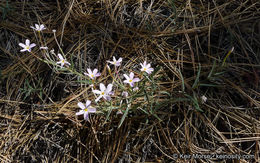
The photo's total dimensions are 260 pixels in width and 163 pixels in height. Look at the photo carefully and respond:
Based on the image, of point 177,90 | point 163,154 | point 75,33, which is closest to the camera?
point 163,154

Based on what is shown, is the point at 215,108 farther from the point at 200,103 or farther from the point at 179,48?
the point at 179,48

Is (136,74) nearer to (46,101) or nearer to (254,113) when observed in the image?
(46,101)

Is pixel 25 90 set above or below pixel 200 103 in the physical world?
above

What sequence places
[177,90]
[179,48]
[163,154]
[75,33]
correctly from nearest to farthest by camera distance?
[163,154]
[177,90]
[179,48]
[75,33]

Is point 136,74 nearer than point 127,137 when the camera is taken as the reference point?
No

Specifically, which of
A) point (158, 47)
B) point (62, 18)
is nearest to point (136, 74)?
point (158, 47)

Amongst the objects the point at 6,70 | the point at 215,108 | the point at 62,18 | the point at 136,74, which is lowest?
the point at 215,108
